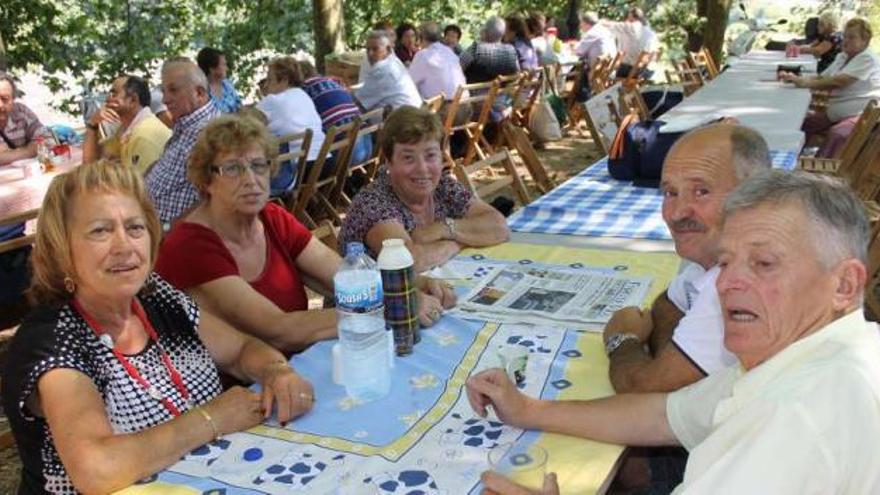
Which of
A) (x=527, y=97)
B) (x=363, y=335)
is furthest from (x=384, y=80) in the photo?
(x=363, y=335)

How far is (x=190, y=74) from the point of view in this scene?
14.6ft

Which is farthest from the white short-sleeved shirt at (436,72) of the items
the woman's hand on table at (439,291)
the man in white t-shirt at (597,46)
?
the woman's hand on table at (439,291)

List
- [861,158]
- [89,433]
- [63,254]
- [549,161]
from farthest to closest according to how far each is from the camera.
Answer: [549,161]
[861,158]
[63,254]
[89,433]

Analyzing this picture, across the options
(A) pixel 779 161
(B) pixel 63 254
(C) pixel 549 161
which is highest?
(B) pixel 63 254

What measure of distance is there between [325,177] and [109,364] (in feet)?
14.5

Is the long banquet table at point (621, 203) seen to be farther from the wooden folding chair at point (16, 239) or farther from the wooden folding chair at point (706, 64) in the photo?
the wooden folding chair at point (706, 64)

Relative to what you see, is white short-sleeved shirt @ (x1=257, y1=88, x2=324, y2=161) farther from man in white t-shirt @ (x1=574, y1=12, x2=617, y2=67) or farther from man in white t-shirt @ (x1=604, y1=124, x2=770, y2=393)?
man in white t-shirt @ (x1=574, y1=12, x2=617, y2=67)

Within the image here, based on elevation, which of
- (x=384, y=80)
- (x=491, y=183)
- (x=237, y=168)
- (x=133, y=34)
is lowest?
(x=491, y=183)

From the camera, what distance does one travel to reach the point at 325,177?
20.1ft

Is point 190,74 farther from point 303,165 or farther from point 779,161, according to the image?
point 779,161

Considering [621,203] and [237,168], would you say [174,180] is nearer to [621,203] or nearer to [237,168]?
[237,168]

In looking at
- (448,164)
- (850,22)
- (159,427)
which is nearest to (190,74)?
(448,164)

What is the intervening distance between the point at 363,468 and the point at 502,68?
797 centimetres

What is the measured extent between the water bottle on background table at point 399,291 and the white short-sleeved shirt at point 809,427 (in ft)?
3.20
